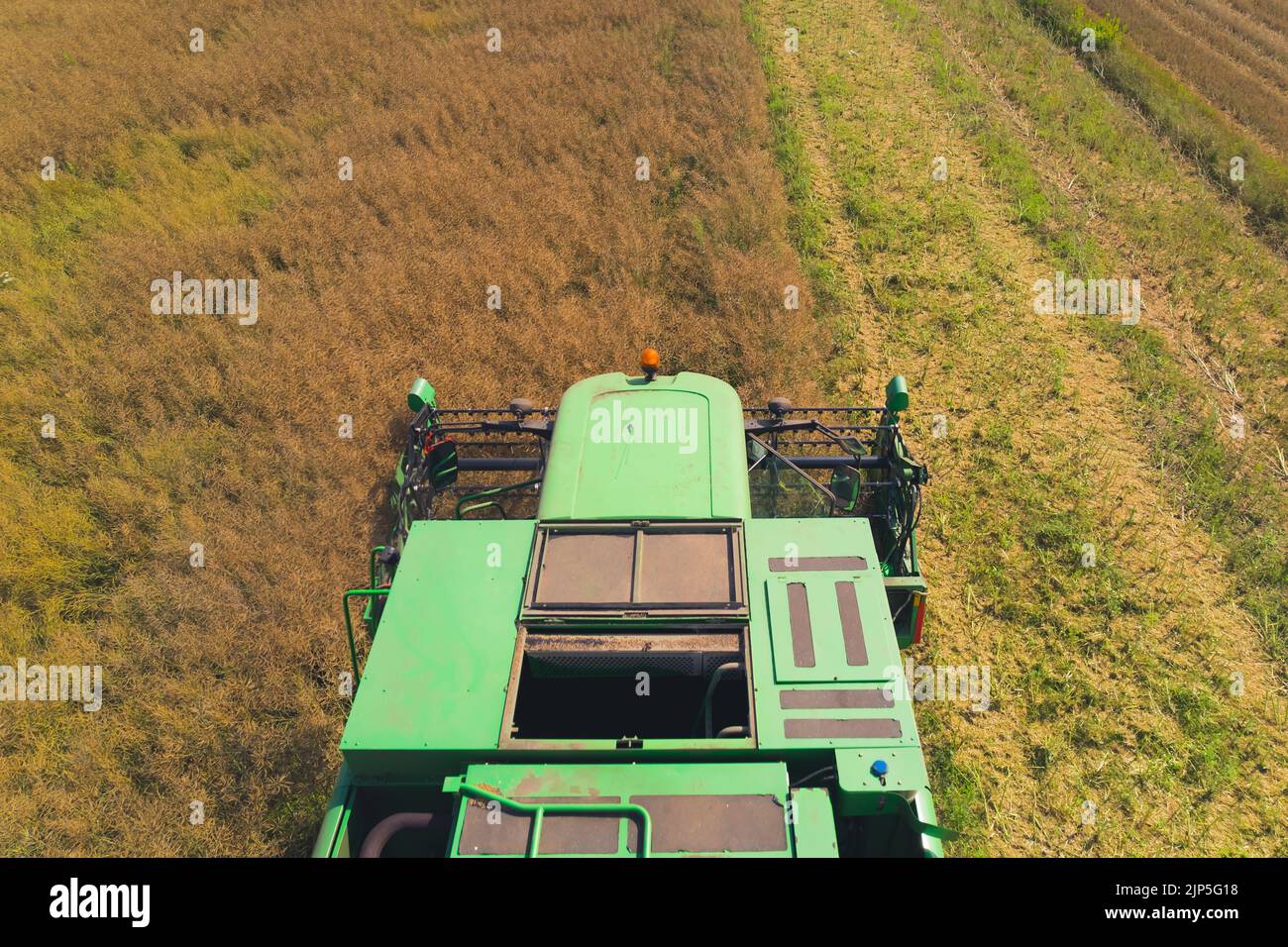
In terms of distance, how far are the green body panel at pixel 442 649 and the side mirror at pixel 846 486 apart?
3469mm

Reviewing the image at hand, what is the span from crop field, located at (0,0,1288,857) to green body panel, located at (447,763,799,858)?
319 cm

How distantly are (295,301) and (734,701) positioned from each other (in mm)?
9608

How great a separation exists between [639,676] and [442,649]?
4.27 feet

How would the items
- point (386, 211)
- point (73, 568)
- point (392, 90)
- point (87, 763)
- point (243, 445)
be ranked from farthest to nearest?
point (392, 90)
point (386, 211)
point (243, 445)
point (73, 568)
point (87, 763)

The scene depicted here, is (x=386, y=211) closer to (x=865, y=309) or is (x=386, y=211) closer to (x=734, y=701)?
(x=865, y=309)

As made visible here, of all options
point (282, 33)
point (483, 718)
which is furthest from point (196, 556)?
point (282, 33)

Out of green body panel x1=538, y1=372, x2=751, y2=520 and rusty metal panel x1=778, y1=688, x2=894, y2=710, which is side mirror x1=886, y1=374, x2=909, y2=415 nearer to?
green body panel x1=538, y1=372, x2=751, y2=520

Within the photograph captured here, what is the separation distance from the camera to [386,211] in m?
13.5

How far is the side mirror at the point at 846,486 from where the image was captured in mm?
7570

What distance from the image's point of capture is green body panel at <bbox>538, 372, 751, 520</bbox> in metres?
5.69

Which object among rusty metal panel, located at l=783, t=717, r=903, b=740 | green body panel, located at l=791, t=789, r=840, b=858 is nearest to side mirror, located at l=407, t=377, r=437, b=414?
rusty metal panel, located at l=783, t=717, r=903, b=740

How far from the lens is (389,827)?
452 centimetres

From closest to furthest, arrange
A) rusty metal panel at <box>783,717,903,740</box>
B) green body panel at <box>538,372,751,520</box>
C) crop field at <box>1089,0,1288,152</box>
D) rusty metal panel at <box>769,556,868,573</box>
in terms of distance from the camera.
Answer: rusty metal panel at <box>783,717,903,740</box> → rusty metal panel at <box>769,556,868,573</box> → green body panel at <box>538,372,751,520</box> → crop field at <box>1089,0,1288,152</box>

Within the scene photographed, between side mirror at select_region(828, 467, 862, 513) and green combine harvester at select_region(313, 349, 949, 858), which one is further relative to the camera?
side mirror at select_region(828, 467, 862, 513)
